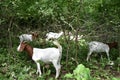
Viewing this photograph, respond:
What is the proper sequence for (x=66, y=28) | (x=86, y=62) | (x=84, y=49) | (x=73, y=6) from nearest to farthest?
(x=73, y=6)
(x=66, y=28)
(x=86, y=62)
(x=84, y=49)

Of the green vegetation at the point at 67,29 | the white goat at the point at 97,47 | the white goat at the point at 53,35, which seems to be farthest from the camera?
the white goat at the point at 53,35

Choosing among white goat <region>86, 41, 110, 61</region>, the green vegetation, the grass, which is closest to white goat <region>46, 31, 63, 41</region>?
the green vegetation

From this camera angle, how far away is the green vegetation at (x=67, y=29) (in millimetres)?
6977

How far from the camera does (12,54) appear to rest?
335 inches

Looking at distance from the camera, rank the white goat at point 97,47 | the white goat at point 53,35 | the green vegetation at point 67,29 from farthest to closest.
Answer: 1. the white goat at point 53,35
2. the white goat at point 97,47
3. the green vegetation at point 67,29

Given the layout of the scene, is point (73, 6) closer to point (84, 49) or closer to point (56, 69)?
point (56, 69)

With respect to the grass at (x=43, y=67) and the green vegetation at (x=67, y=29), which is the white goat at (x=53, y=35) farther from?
the grass at (x=43, y=67)

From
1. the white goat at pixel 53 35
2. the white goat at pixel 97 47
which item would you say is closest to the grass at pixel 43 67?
the white goat at pixel 97 47

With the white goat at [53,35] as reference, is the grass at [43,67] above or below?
below

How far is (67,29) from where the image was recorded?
25.4ft

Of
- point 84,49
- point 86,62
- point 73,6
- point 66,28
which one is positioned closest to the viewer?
point 73,6

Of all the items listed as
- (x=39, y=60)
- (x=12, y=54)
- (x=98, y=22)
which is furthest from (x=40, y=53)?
(x=98, y=22)

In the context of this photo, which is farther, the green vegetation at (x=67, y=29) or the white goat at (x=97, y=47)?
the white goat at (x=97, y=47)

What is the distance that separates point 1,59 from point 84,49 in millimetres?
2491
